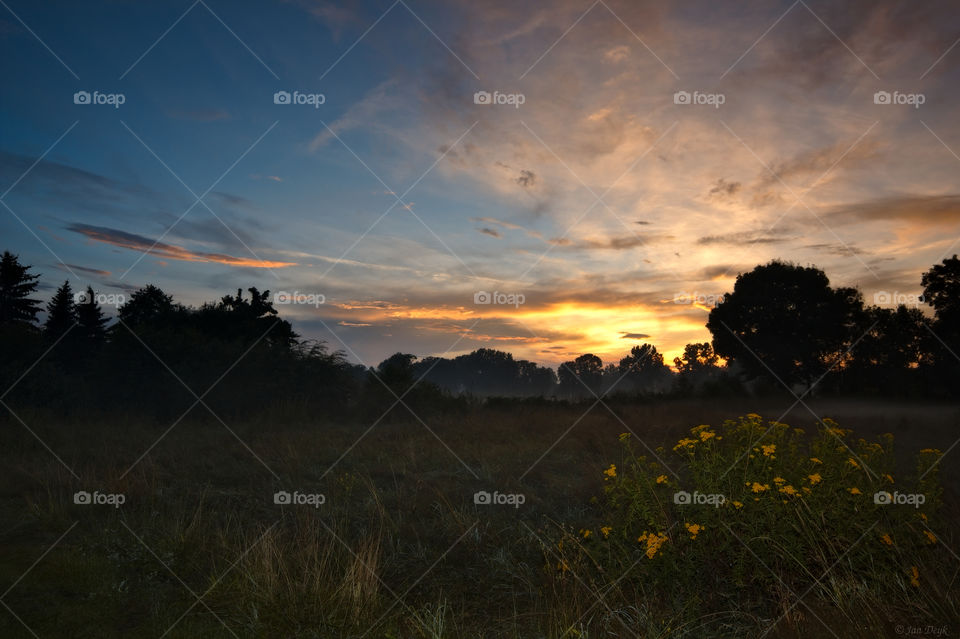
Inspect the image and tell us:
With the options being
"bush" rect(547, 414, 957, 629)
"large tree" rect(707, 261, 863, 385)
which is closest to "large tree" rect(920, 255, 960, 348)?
"large tree" rect(707, 261, 863, 385)

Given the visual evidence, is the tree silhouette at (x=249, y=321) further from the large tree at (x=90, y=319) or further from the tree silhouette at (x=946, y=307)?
the tree silhouette at (x=946, y=307)

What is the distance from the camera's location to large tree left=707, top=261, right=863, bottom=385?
3478cm

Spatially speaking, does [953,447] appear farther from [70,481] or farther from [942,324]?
[942,324]

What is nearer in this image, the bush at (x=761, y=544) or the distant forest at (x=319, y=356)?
the bush at (x=761, y=544)

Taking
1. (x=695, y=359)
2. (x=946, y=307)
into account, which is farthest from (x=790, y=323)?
(x=695, y=359)

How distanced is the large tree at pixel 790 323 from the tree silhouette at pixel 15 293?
40609mm

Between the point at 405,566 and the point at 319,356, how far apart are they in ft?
61.2

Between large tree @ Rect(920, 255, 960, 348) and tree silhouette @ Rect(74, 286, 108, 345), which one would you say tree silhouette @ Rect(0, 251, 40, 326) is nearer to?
Result: tree silhouette @ Rect(74, 286, 108, 345)

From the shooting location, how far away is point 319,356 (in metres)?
23.4

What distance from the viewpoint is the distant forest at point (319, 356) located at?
779 inches

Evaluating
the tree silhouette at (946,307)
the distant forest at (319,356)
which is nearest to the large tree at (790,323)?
the distant forest at (319,356)

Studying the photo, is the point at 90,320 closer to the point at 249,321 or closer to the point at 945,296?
the point at 249,321

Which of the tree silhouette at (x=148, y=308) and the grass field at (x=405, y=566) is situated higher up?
the tree silhouette at (x=148, y=308)

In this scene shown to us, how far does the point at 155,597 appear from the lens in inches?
196
